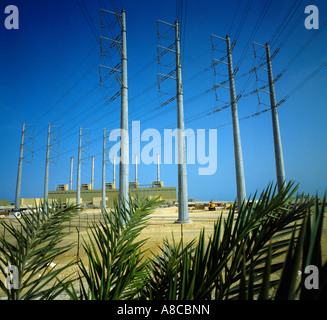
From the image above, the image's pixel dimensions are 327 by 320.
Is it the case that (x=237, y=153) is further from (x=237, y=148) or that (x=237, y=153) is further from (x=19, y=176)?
(x=19, y=176)

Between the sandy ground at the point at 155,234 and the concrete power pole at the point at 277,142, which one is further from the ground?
the concrete power pole at the point at 277,142

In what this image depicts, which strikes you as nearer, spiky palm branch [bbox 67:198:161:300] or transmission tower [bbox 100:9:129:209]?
spiky palm branch [bbox 67:198:161:300]

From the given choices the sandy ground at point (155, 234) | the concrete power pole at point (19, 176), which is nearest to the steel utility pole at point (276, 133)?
the sandy ground at point (155, 234)

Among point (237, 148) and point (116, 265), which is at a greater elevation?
point (237, 148)

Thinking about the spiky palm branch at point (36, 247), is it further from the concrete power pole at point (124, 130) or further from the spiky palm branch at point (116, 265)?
the concrete power pole at point (124, 130)

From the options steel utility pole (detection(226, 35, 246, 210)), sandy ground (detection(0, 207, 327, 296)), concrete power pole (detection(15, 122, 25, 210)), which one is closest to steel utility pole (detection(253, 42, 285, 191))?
steel utility pole (detection(226, 35, 246, 210))

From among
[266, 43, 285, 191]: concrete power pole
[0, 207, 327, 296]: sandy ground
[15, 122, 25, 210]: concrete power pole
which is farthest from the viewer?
[15, 122, 25, 210]: concrete power pole

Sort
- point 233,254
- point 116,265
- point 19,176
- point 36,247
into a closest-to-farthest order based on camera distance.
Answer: point 233,254, point 116,265, point 36,247, point 19,176

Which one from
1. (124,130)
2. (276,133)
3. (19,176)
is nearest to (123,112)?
(124,130)

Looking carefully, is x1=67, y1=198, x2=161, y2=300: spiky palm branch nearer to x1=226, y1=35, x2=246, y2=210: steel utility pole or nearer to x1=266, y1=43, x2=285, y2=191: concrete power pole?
x1=226, y1=35, x2=246, y2=210: steel utility pole

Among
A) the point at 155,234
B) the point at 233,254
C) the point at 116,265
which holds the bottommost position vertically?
the point at 155,234
